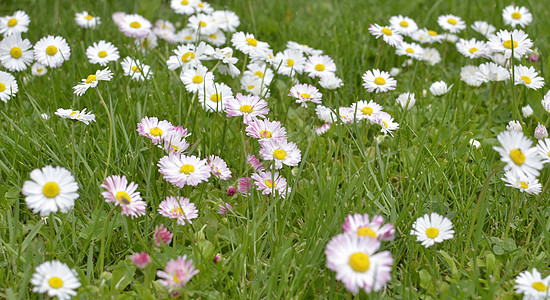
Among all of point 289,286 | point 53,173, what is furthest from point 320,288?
point 53,173

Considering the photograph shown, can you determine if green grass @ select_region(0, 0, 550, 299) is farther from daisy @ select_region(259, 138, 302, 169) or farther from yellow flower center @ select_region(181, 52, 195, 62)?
yellow flower center @ select_region(181, 52, 195, 62)

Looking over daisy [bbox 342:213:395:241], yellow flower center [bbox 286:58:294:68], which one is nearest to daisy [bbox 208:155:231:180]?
daisy [bbox 342:213:395:241]

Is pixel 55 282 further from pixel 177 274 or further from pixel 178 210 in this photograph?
pixel 178 210

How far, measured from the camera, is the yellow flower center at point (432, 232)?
175cm

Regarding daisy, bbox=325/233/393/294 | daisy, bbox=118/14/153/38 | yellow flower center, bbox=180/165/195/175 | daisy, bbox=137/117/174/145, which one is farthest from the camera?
daisy, bbox=118/14/153/38

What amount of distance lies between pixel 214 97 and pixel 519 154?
1.30 metres

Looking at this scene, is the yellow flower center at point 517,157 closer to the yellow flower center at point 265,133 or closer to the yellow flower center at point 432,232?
the yellow flower center at point 432,232

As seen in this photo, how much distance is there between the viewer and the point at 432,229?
1.76 metres

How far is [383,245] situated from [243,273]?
18.9 inches

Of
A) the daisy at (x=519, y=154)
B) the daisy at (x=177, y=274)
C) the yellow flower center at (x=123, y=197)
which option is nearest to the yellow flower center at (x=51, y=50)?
the yellow flower center at (x=123, y=197)

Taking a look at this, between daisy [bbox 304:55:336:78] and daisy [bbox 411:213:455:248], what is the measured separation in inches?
50.5

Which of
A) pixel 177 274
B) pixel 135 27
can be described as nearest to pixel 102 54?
pixel 135 27

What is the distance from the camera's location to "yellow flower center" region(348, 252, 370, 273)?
139 cm

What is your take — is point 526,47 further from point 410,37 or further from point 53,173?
point 53,173
